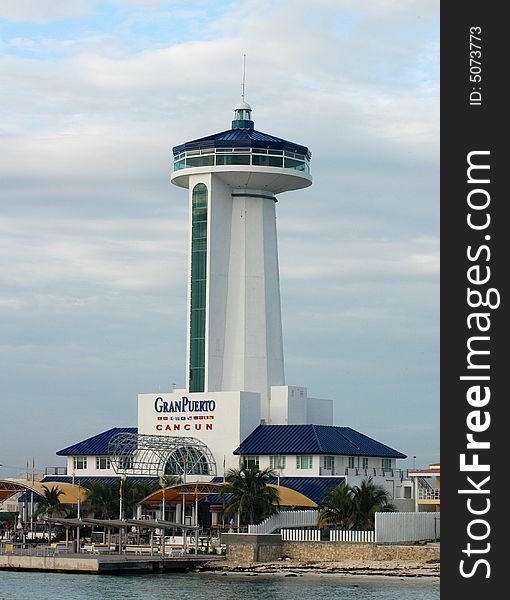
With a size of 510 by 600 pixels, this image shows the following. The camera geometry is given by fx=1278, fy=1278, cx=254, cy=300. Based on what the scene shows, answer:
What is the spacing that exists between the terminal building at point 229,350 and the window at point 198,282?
7 cm

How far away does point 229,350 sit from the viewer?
84125mm

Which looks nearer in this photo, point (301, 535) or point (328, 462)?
point (301, 535)

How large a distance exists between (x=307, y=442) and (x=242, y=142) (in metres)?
20.0

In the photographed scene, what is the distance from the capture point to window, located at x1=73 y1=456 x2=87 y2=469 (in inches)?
3401

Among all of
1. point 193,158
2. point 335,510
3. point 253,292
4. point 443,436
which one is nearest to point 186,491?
point 335,510

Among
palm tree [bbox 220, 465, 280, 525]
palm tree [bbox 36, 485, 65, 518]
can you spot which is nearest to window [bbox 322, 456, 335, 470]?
palm tree [bbox 220, 465, 280, 525]

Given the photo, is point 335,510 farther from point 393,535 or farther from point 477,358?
point 477,358

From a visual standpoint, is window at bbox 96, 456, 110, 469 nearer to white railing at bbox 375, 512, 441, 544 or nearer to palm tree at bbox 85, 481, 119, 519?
palm tree at bbox 85, 481, 119, 519

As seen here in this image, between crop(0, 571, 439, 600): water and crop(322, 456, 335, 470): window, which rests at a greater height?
crop(322, 456, 335, 470): window

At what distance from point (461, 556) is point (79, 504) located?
61.5 meters

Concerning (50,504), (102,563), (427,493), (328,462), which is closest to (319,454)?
(328,462)

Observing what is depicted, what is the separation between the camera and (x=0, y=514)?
3642 inches

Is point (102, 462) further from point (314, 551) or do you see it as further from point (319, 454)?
point (314, 551)

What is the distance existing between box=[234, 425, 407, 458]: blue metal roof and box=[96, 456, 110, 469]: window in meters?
10.6
